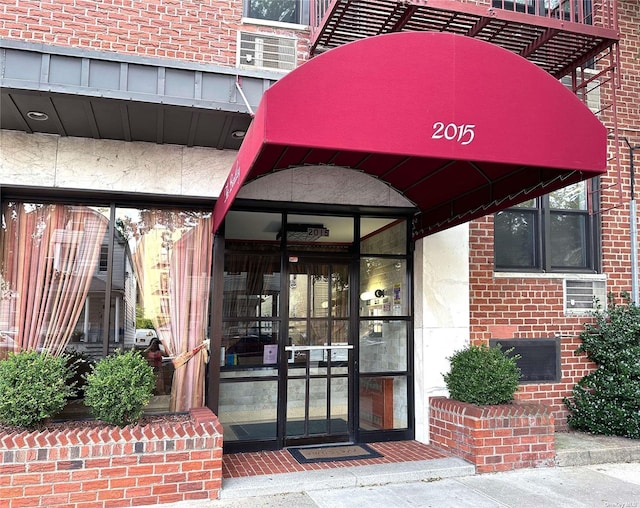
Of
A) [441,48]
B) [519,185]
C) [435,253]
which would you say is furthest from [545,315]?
[441,48]

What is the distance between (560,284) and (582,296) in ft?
1.26

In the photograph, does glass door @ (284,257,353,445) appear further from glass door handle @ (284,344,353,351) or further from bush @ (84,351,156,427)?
bush @ (84,351,156,427)

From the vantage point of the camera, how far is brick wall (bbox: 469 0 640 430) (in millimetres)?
7398

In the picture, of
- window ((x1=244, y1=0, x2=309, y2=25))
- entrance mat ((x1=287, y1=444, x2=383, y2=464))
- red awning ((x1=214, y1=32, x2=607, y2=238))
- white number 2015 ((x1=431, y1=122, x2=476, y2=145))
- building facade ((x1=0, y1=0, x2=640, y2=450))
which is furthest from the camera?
window ((x1=244, y1=0, x2=309, y2=25))

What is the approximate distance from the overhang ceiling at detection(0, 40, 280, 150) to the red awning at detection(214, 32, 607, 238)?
1.15 meters

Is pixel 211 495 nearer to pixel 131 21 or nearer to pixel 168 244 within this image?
pixel 168 244

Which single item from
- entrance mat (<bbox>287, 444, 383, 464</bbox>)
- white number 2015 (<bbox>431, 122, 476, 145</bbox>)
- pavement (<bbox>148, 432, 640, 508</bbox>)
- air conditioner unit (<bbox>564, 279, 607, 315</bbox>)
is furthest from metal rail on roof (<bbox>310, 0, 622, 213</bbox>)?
entrance mat (<bbox>287, 444, 383, 464</bbox>)

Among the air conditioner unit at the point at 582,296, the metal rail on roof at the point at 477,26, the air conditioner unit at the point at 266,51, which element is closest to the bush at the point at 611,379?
the air conditioner unit at the point at 582,296

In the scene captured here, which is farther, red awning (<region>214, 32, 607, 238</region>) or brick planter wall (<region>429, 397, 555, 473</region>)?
brick planter wall (<region>429, 397, 555, 473</region>)

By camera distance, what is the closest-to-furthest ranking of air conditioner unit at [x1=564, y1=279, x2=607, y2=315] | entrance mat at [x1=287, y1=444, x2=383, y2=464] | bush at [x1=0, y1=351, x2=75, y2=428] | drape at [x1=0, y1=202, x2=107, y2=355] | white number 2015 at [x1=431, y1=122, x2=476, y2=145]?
white number 2015 at [x1=431, y1=122, x2=476, y2=145] → bush at [x1=0, y1=351, x2=75, y2=428] → drape at [x1=0, y1=202, x2=107, y2=355] → entrance mat at [x1=287, y1=444, x2=383, y2=464] → air conditioner unit at [x1=564, y1=279, x2=607, y2=315]

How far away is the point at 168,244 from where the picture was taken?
255 inches

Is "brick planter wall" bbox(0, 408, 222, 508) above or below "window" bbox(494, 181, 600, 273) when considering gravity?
below

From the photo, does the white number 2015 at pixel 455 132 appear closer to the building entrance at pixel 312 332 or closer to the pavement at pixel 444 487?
the building entrance at pixel 312 332

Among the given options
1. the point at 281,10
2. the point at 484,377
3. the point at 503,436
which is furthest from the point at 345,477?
the point at 281,10
